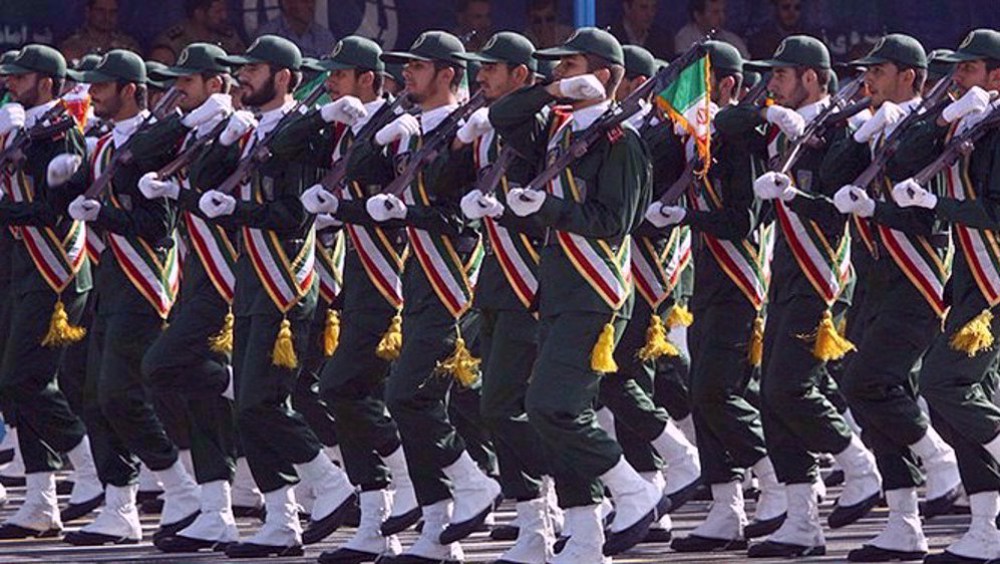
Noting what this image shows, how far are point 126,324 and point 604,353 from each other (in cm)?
276

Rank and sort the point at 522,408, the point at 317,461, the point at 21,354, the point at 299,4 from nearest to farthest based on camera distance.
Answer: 1. the point at 522,408
2. the point at 317,461
3. the point at 21,354
4. the point at 299,4

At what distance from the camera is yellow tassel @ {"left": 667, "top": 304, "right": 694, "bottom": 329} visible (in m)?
13.9

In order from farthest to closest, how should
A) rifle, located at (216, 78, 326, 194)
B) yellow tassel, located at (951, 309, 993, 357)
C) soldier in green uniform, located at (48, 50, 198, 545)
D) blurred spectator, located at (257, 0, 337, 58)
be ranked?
1. blurred spectator, located at (257, 0, 337, 58)
2. soldier in green uniform, located at (48, 50, 198, 545)
3. rifle, located at (216, 78, 326, 194)
4. yellow tassel, located at (951, 309, 993, 357)

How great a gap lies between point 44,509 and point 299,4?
19.2 feet

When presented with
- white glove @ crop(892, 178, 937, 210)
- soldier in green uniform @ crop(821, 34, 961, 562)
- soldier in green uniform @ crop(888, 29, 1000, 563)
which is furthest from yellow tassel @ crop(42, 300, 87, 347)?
white glove @ crop(892, 178, 937, 210)

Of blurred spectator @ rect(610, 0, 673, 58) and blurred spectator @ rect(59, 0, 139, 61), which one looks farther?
blurred spectator @ rect(610, 0, 673, 58)

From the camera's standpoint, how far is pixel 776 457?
43.8ft

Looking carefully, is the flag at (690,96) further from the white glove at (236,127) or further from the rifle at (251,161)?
the white glove at (236,127)

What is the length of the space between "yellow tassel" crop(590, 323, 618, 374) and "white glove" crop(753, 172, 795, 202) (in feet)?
3.57

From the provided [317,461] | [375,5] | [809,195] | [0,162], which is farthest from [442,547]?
[375,5]

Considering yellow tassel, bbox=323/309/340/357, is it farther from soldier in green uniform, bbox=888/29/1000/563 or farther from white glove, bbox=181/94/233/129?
soldier in green uniform, bbox=888/29/1000/563

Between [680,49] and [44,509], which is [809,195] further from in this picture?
[680,49]

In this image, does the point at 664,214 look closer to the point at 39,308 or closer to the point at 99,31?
the point at 39,308

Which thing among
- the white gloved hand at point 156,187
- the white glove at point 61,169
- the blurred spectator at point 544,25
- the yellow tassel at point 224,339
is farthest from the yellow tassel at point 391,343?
the blurred spectator at point 544,25
